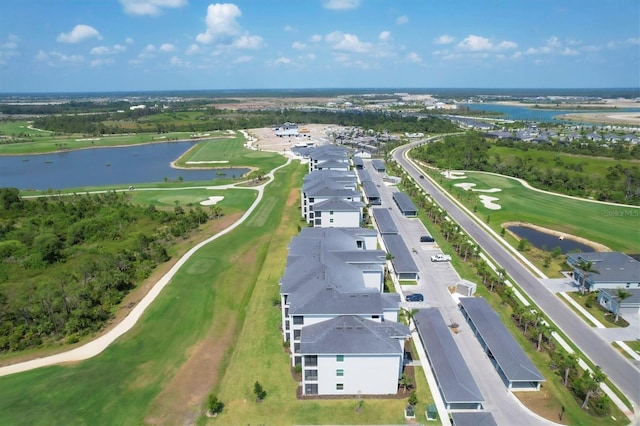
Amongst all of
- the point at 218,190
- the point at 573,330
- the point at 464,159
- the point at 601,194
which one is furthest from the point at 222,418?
the point at 464,159

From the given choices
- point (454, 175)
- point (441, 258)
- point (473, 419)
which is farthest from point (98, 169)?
point (473, 419)

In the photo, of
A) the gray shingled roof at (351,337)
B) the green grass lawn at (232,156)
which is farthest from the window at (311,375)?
the green grass lawn at (232,156)

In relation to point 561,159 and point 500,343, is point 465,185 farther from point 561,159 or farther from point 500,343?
point 500,343

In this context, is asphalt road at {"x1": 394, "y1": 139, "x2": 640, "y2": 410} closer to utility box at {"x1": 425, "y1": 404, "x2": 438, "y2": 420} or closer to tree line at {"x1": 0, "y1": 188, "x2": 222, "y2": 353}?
utility box at {"x1": 425, "y1": 404, "x2": 438, "y2": 420}

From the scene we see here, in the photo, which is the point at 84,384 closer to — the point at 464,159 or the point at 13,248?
the point at 13,248

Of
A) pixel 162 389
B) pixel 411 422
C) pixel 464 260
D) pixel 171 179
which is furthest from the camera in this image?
pixel 171 179

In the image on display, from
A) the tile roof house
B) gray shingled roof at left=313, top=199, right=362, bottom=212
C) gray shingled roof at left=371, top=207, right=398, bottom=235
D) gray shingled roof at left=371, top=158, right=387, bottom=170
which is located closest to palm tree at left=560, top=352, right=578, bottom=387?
the tile roof house

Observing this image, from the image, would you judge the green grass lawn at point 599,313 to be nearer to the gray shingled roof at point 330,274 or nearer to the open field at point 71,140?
the gray shingled roof at point 330,274
